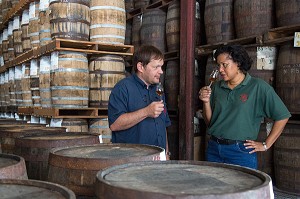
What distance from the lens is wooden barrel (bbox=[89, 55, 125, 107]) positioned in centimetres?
583

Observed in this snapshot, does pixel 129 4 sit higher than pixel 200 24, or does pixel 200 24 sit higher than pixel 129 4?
pixel 129 4

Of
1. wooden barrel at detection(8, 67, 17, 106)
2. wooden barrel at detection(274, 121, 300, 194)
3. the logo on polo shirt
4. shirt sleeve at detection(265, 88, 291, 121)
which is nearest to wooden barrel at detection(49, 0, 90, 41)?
the logo on polo shirt

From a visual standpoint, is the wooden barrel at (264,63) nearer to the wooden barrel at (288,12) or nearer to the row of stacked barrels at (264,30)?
the row of stacked barrels at (264,30)

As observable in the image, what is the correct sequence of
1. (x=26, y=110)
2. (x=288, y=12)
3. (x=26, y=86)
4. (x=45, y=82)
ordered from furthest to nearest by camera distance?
1. (x=26, y=86)
2. (x=26, y=110)
3. (x=45, y=82)
4. (x=288, y=12)

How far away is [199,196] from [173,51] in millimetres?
5087

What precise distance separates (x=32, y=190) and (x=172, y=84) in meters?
4.75

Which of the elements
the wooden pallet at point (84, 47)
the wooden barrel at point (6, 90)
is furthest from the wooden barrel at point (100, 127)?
the wooden barrel at point (6, 90)

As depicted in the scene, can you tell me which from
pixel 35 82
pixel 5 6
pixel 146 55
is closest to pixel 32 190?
pixel 146 55

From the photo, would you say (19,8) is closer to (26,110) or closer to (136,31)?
(26,110)

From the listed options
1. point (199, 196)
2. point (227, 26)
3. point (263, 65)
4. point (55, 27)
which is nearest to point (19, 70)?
point (55, 27)

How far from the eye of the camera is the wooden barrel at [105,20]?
5.86 metres

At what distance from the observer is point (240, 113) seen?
359 centimetres

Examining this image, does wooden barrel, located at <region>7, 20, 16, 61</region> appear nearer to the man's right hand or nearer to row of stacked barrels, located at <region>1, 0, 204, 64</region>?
row of stacked barrels, located at <region>1, 0, 204, 64</region>

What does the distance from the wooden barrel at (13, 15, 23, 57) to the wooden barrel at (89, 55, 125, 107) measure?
10.7 ft
